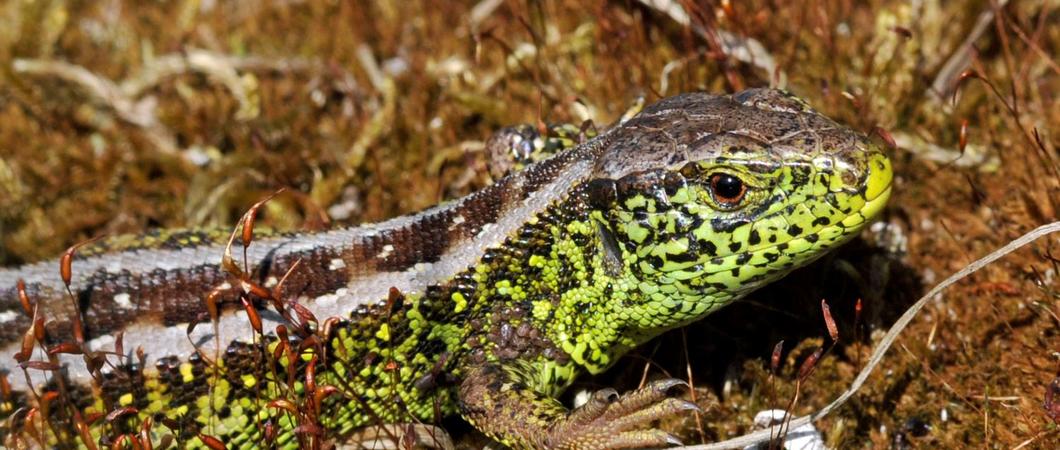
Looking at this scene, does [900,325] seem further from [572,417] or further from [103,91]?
[103,91]

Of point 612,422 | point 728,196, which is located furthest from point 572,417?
point 728,196

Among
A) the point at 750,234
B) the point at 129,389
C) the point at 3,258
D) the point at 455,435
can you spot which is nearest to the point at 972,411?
the point at 750,234

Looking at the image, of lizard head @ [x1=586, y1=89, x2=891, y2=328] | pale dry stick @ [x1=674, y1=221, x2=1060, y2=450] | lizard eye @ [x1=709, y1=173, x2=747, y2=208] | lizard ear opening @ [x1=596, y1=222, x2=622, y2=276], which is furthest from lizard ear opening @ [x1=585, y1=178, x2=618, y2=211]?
pale dry stick @ [x1=674, y1=221, x2=1060, y2=450]

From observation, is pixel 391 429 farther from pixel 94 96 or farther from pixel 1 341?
pixel 94 96

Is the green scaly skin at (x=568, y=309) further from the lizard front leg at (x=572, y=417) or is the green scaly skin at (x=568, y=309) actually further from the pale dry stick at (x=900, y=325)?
the pale dry stick at (x=900, y=325)

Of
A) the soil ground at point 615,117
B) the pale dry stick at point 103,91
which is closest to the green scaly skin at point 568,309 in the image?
the soil ground at point 615,117

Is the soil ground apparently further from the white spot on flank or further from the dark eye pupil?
the white spot on flank
